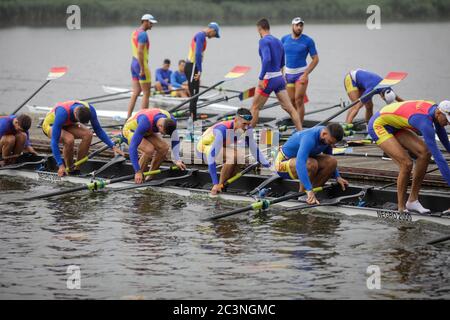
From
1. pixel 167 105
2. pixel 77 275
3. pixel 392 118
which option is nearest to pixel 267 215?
pixel 392 118

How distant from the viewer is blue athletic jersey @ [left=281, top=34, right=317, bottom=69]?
20.4 m

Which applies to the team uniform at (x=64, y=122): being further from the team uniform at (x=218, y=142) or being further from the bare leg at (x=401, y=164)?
the bare leg at (x=401, y=164)

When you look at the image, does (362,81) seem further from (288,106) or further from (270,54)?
(270,54)

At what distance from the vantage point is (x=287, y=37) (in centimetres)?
2070

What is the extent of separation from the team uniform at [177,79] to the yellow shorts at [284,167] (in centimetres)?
1302

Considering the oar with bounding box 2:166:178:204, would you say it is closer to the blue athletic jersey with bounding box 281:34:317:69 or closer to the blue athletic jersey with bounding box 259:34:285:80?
the blue athletic jersey with bounding box 259:34:285:80

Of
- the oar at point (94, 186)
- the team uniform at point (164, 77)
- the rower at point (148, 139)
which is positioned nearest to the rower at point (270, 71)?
the rower at point (148, 139)

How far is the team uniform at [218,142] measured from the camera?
50.4 ft

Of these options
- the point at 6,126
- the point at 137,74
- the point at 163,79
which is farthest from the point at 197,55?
the point at 163,79

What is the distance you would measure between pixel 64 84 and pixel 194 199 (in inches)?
1000

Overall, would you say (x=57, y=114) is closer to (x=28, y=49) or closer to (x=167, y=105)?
(x=167, y=105)

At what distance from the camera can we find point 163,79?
28.5m

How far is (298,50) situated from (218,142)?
5672 mm

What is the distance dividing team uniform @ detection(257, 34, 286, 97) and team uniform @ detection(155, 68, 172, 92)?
9.75 meters
